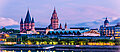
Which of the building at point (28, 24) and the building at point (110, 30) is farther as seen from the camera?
the building at point (28, 24)

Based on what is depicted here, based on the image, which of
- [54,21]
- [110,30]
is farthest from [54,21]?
[110,30]

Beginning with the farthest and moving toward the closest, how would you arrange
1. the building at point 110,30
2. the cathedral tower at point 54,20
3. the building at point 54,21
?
1. the cathedral tower at point 54,20
2. the building at point 54,21
3. the building at point 110,30

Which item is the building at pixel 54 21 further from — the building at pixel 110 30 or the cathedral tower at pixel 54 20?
the building at pixel 110 30

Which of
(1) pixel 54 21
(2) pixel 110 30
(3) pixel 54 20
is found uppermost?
(3) pixel 54 20

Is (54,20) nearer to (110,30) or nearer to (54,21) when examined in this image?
(54,21)

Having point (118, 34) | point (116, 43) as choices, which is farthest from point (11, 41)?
point (118, 34)

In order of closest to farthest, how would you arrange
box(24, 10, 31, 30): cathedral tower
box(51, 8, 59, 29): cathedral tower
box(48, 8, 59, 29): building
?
1. box(24, 10, 31, 30): cathedral tower
2. box(48, 8, 59, 29): building
3. box(51, 8, 59, 29): cathedral tower

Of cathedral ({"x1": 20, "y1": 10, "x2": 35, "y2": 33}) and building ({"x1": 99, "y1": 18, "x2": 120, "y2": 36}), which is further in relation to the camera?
cathedral ({"x1": 20, "y1": 10, "x2": 35, "y2": 33})

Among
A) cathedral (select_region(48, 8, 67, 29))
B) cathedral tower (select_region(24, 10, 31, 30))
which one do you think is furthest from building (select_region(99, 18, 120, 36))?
cathedral tower (select_region(24, 10, 31, 30))

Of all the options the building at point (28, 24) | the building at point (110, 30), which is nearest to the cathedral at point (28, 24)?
the building at point (28, 24)

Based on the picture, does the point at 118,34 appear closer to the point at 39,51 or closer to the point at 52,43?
the point at 52,43

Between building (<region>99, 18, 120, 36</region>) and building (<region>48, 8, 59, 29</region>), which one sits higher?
building (<region>48, 8, 59, 29</region>)

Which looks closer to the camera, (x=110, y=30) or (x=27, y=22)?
(x=110, y=30)

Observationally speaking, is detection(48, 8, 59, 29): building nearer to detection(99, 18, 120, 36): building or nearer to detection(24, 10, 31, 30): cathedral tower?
detection(24, 10, 31, 30): cathedral tower
